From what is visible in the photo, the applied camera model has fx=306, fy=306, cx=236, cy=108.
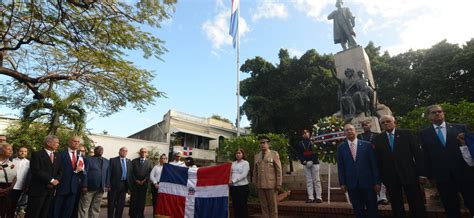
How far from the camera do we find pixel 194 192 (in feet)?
20.2

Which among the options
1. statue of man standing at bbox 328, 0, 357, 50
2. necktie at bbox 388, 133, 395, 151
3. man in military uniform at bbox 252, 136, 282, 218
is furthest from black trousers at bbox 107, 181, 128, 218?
statue of man standing at bbox 328, 0, 357, 50

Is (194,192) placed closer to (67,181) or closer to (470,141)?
(67,181)

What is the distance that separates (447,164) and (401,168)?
526mm

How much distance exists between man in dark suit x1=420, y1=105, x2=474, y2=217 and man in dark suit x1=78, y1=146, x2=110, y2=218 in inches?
226

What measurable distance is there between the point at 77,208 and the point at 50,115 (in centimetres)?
711

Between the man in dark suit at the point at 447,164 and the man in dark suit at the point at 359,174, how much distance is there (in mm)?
698

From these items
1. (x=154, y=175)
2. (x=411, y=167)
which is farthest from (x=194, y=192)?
(x=411, y=167)

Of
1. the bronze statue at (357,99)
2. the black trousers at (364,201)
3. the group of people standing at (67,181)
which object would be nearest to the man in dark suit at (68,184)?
the group of people standing at (67,181)

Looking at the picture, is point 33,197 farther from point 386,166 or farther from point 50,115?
point 50,115

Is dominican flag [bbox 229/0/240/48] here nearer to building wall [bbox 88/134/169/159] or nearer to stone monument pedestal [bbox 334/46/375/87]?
stone monument pedestal [bbox 334/46/375/87]

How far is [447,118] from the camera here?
6176mm

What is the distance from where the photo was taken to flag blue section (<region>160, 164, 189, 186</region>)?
6.35 m

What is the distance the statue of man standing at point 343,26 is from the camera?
1305cm

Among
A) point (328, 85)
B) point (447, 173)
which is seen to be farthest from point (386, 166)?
point (328, 85)
